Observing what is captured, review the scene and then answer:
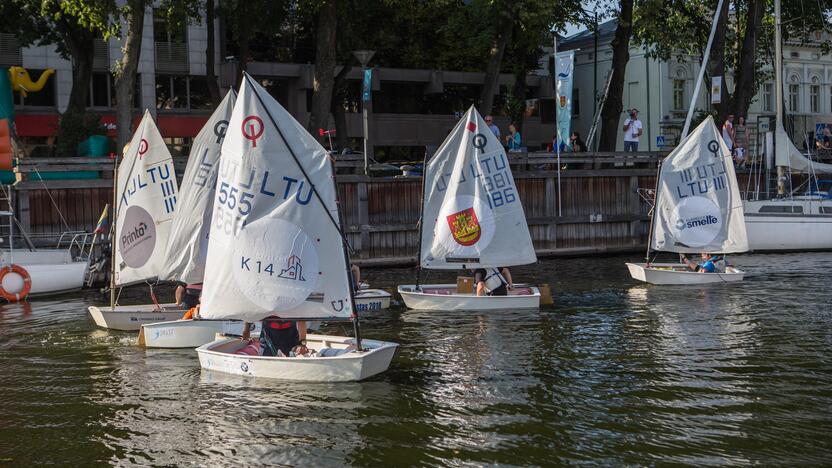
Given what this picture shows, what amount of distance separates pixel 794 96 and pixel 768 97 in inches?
74.3

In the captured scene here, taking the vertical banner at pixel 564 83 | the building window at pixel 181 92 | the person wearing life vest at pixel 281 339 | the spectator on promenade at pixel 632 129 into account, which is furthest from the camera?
the building window at pixel 181 92

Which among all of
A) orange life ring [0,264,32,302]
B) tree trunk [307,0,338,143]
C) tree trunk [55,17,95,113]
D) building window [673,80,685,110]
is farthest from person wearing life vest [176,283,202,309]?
building window [673,80,685,110]

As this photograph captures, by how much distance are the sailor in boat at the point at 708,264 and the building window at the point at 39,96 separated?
37.8 metres

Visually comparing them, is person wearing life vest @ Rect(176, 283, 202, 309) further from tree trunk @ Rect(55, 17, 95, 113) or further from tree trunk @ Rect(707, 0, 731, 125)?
tree trunk @ Rect(707, 0, 731, 125)

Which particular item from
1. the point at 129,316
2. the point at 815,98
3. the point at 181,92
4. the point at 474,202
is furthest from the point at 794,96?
the point at 129,316

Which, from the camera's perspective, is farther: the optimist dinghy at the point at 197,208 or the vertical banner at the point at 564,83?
the vertical banner at the point at 564,83

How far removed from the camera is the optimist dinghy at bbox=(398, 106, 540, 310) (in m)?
26.8

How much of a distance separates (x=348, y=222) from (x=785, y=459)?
2442 centimetres

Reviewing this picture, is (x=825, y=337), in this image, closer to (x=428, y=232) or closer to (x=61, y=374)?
(x=428, y=232)

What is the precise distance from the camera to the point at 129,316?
23703mm

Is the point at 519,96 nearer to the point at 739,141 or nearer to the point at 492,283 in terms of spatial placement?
the point at 739,141

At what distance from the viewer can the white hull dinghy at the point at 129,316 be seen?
23578 mm

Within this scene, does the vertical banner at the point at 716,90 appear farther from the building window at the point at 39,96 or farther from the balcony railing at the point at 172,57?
the building window at the point at 39,96

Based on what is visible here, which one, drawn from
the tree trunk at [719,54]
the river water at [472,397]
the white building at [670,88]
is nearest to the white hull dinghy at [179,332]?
the river water at [472,397]
